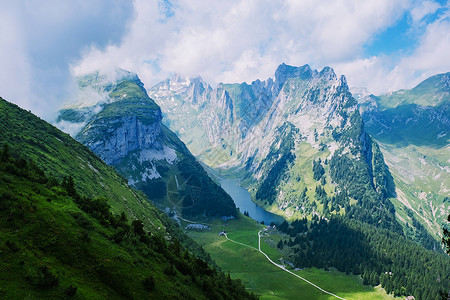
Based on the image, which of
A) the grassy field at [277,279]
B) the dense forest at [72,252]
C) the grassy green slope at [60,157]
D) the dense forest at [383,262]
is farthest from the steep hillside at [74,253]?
the dense forest at [383,262]

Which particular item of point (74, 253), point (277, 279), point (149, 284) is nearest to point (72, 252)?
point (74, 253)

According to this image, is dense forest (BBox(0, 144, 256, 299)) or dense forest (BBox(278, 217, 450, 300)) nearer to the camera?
dense forest (BBox(0, 144, 256, 299))

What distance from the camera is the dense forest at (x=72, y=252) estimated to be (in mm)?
22484

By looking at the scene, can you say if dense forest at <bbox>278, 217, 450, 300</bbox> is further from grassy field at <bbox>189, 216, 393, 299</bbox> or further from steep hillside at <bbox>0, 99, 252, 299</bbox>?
steep hillside at <bbox>0, 99, 252, 299</bbox>

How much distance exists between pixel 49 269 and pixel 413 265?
204885 mm

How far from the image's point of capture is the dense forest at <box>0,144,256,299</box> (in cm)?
2248

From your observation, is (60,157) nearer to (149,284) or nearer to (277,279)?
(149,284)

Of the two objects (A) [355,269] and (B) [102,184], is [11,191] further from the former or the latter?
(A) [355,269]

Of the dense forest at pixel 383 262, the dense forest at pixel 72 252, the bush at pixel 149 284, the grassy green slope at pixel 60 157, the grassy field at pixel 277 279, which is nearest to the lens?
the dense forest at pixel 72 252

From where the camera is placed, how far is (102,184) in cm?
11488

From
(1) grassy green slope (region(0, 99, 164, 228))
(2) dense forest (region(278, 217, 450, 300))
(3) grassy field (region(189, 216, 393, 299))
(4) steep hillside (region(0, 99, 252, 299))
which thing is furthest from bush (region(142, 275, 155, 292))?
(2) dense forest (region(278, 217, 450, 300))

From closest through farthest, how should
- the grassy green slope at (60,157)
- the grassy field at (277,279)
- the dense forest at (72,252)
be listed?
the dense forest at (72,252), the grassy green slope at (60,157), the grassy field at (277,279)

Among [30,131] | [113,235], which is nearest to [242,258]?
[30,131]

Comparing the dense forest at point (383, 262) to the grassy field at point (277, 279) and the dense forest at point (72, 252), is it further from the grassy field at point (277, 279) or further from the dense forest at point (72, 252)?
the dense forest at point (72, 252)
